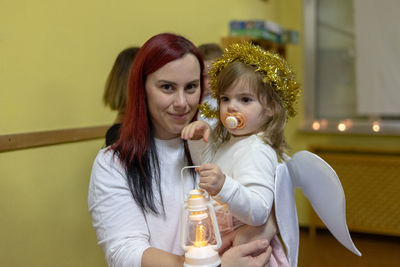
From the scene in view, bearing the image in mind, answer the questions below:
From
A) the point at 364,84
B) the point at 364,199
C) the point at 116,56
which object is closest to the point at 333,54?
the point at 364,84

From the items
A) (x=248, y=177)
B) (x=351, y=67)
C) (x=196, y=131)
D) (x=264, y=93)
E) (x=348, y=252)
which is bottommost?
(x=348, y=252)

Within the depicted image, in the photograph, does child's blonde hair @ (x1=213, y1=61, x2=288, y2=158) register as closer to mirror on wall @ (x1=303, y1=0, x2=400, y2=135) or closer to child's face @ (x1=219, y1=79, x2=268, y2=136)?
child's face @ (x1=219, y1=79, x2=268, y2=136)

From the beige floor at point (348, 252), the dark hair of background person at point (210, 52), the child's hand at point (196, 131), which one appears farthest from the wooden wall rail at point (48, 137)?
the beige floor at point (348, 252)

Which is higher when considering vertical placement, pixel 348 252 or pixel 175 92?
pixel 175 92

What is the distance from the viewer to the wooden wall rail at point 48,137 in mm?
1950

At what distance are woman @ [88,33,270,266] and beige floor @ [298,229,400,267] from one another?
8.53ft

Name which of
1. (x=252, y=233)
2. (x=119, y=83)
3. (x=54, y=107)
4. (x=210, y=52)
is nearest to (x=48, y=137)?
(x=54, y=107)

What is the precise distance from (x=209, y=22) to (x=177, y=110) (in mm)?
2383

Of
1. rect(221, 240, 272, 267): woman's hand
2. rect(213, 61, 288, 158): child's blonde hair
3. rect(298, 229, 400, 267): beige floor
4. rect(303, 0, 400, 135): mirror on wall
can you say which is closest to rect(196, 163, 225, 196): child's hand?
rect(221, 240, 272, 267): woman's hand

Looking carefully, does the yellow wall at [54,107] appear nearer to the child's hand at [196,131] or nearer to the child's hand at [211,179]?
the child's hand at [196,131]

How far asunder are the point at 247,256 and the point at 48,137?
135 centimetres

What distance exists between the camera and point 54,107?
2.21m

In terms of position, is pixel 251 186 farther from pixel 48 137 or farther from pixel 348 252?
pixel 348 252

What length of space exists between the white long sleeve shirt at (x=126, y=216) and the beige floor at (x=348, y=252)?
102 inches
